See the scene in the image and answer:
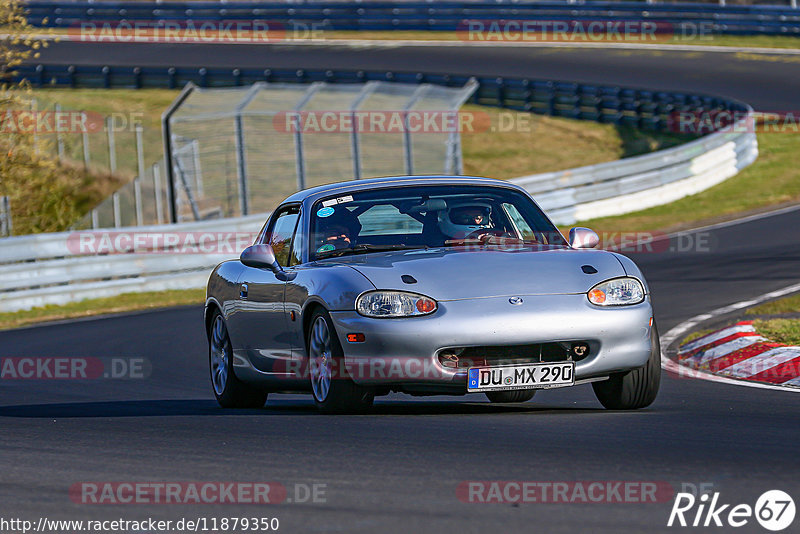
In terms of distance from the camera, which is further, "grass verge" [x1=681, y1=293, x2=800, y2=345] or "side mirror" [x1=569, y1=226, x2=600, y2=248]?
"grass verge" [x1=681, y1=293, x2=800, y2=345]

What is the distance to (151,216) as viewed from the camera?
3030 cm

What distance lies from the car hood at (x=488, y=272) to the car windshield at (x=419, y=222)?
0.43m

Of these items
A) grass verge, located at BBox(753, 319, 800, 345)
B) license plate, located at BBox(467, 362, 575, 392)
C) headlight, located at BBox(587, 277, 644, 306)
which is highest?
headlight, located at BBox(587, 277, 644, 306)

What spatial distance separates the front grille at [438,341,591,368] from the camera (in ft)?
23.7

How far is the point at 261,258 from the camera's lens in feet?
27.8

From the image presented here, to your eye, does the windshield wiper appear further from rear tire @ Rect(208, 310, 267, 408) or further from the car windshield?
rear tire @ Rect(208, 310, 267, 408)

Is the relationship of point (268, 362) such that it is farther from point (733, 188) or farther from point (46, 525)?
point (733, 188)

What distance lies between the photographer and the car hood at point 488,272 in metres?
7.26

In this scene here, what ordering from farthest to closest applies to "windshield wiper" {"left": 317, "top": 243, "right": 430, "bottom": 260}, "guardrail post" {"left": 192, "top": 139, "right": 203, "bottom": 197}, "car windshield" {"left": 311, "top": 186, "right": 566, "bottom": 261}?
"guardrail post" {"left": 192, "top": 139, "right": 203, "bottom": 197}, "car windshield" {"left": 311, "top": 186, "right": 566, "bottom": 261}, "windshield wiper" {"left": 317, "top": 243, "right": 430, "bottom": 260}

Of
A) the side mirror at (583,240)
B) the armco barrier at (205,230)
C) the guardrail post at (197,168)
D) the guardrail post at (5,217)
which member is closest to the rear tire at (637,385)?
the side mirror at (583,240)

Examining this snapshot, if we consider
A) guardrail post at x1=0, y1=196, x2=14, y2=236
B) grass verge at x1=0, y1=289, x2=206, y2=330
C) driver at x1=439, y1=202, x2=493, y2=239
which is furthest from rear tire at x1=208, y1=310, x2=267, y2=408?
guardrail post at x1=0, y1=196, x2=14, y2=236

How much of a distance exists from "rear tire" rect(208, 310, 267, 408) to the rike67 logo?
468 cm

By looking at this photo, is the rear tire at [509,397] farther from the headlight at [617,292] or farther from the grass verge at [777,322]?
the grass verge at [777,322]

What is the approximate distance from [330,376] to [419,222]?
1.31 m
